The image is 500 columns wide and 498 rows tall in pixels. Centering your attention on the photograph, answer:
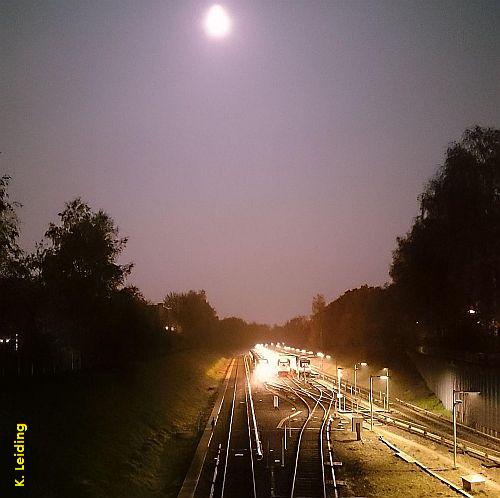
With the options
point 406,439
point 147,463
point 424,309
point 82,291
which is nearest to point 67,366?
point 82,291

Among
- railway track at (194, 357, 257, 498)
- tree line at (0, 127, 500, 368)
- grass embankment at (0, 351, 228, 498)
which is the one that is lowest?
railway track at (194, 357, 257, 498)

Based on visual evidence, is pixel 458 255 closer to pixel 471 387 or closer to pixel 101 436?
pixel 471 387

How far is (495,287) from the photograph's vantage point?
38.4 m

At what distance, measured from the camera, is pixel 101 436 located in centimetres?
2723

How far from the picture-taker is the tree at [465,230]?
124ft

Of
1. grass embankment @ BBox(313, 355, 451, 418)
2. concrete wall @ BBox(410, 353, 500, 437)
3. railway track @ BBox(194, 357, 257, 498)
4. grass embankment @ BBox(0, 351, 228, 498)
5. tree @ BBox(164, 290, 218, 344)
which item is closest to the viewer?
grass embankment @ BBox(0, 351, 228, 498)

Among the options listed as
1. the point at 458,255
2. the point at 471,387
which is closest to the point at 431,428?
the point at 471,387

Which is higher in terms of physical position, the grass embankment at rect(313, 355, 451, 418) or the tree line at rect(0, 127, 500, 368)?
the tree line at rect(0, 127, 500, 368)

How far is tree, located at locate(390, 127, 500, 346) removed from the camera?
3781cm

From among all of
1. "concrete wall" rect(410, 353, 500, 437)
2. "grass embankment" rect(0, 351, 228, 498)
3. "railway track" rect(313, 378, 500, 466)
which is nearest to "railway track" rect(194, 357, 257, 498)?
"grass embankment" rect(0, 351, 228, 498)

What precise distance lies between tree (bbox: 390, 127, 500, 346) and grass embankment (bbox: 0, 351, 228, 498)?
19385mm

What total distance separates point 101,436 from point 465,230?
961 inches

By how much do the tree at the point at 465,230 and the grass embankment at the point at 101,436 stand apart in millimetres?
19385

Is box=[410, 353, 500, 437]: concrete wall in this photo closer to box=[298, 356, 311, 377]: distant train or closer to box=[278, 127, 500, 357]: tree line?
box=[278, 127, 500, 357]: tree line
